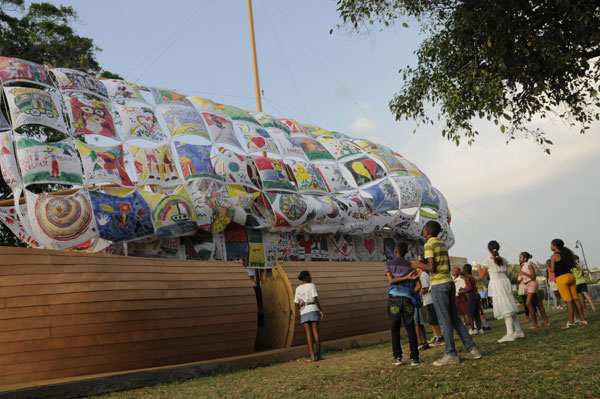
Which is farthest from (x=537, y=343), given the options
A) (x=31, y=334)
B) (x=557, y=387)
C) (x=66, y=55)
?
(x=66, y=55)

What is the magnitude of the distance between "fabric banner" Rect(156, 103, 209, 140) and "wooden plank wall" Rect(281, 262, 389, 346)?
5006mm

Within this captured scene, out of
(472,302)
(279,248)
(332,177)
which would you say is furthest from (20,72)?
(472,302)

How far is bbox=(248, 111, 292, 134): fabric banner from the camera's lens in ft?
65.9

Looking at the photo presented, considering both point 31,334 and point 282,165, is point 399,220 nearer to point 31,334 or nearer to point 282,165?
point 282,165

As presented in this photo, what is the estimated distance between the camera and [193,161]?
1570 centimetres

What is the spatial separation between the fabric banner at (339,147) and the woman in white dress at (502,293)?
35.3 ft

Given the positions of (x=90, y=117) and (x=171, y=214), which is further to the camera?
(x=90, y=117)

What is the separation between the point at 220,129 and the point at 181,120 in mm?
1311

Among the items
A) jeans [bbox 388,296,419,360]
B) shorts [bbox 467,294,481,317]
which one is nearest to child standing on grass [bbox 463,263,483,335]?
shorts [bbox 467,294,481,317]

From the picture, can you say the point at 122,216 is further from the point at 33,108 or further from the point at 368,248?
the point at 368,248

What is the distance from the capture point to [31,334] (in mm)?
10000

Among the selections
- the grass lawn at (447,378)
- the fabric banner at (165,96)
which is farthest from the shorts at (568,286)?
the fabric banner at (165,96)

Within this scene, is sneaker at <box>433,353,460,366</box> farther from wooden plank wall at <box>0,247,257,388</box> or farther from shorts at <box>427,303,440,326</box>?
wooden plank wall at <box>0,247,257,388</box>

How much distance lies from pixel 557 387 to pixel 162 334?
8.05m
